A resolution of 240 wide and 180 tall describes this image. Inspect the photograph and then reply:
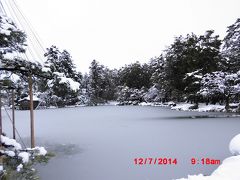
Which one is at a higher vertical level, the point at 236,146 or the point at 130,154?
the point at 236,146

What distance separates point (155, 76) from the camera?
132 feet

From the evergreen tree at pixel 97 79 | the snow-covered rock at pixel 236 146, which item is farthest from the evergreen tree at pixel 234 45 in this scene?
the evergreen tree at pixel 97 79

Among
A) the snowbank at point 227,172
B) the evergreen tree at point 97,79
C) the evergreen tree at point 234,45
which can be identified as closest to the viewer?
the snowbank at point 227,172

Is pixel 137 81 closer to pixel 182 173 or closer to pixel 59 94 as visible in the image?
pixel 59 94

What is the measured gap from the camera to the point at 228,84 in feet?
63.0

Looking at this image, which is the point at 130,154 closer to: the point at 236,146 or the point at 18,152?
the point at 236,146

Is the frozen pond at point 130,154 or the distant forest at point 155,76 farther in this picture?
the frozen pond at point 130,154

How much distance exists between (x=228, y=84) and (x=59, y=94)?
31473 mm

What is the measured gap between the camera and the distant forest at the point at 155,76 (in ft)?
15.9

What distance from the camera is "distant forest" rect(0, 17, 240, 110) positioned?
4.84 m

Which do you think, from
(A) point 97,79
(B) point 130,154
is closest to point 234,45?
(B) point 130,154
